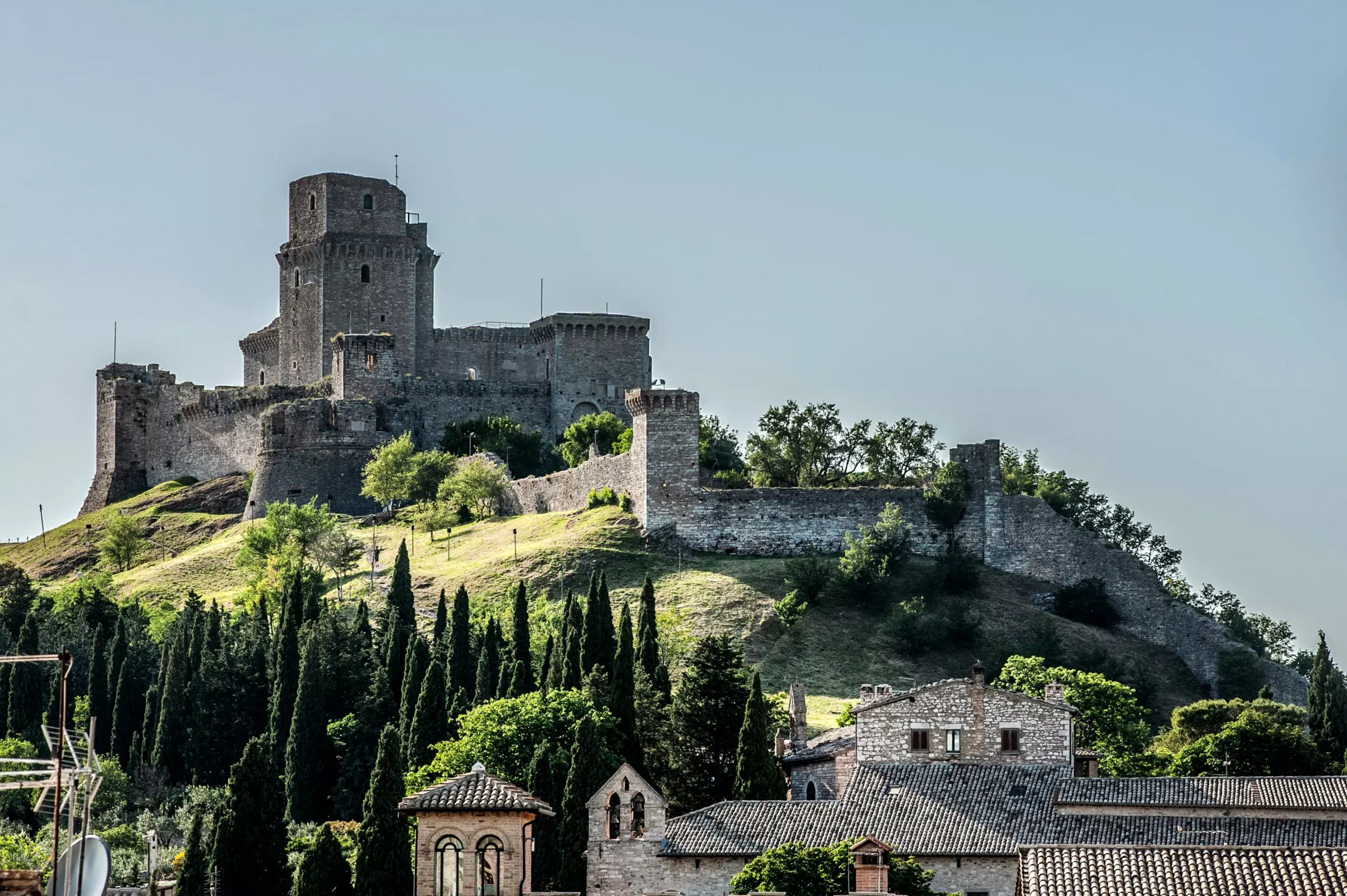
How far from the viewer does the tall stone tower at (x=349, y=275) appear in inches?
4877

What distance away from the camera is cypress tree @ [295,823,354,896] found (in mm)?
51094

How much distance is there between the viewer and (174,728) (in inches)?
2881

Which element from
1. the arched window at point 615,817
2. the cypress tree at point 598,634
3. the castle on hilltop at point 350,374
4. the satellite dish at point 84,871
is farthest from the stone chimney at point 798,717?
the castle on hilltop at point 350,374

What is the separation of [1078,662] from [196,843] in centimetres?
3777

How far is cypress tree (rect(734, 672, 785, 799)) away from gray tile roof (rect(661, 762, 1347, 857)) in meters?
3.01

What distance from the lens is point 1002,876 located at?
2005 inches

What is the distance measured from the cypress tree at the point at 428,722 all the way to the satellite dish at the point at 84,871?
35.5 m

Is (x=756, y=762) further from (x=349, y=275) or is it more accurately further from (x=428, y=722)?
(x=349, y=275)

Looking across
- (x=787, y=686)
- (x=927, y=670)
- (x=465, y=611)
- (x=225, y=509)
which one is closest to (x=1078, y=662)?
(x=927, y=670)

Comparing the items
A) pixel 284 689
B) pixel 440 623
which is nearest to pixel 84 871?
pixel 284 689

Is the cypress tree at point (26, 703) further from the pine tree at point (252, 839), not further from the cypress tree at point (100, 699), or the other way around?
the pine tree at point (252, 839)

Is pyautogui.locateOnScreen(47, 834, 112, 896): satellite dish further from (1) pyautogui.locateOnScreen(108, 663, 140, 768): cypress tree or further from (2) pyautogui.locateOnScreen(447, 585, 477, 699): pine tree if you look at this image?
(1) pyautogui.locateOnScreen(108, 663, 140, 768): cypress tree

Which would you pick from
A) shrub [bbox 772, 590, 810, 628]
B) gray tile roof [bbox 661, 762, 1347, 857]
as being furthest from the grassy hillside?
gray tile roof [bbox 661, 762, 1347, 857]

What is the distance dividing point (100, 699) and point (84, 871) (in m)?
50.0
